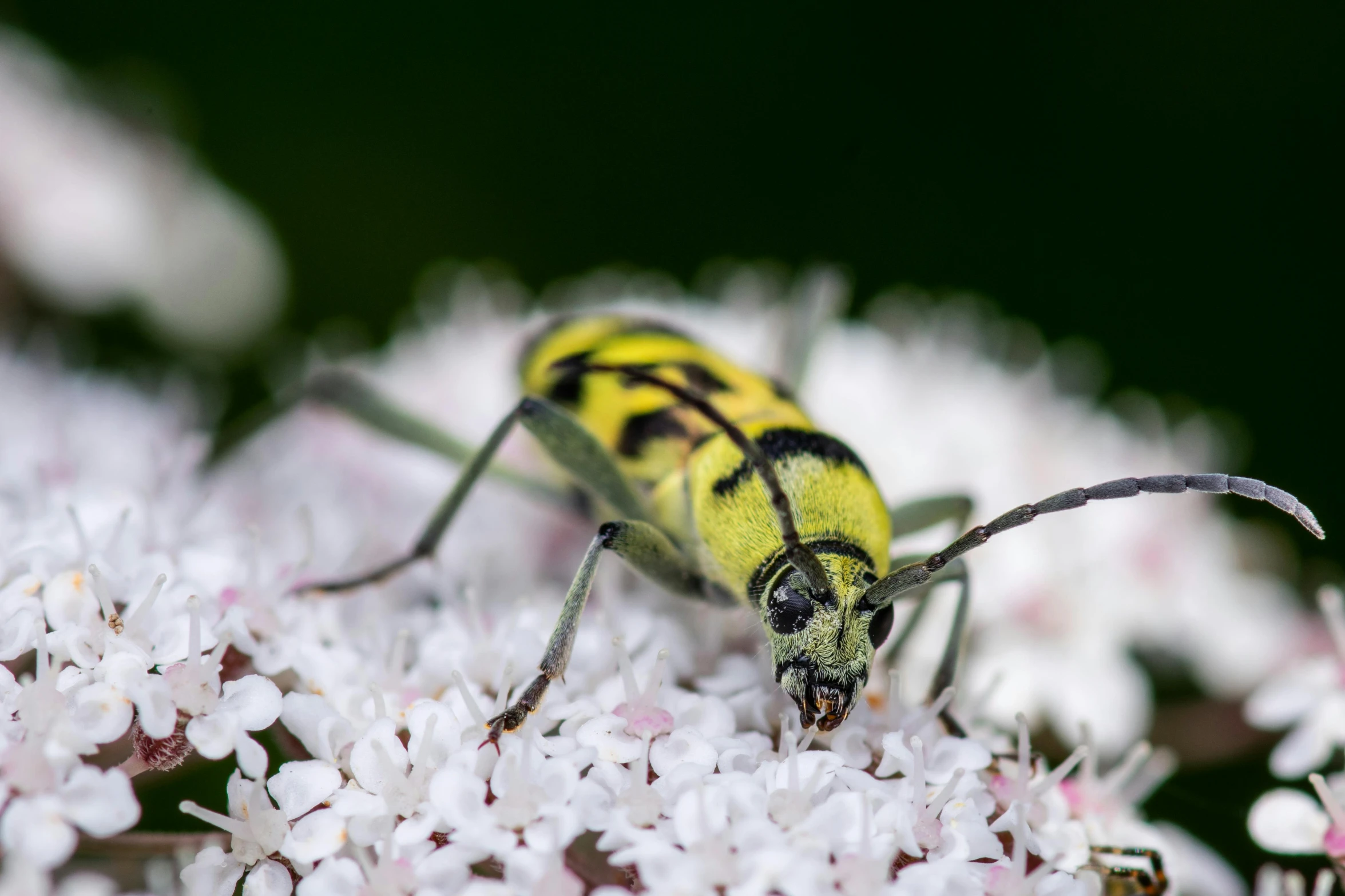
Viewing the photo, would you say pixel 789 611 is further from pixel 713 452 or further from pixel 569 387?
pixel 569 387

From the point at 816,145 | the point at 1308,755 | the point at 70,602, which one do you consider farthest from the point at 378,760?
the point at 816,145

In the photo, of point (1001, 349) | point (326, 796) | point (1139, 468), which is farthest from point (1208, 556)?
point (326, 796)

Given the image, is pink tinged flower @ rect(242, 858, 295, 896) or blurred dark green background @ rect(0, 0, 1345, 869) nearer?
pink tinged flower @ rect(242, 858, 295, 896)


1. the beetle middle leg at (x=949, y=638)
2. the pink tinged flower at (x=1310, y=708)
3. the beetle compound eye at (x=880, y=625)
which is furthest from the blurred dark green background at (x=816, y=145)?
the beetle compound eye at (x=880, y=625)

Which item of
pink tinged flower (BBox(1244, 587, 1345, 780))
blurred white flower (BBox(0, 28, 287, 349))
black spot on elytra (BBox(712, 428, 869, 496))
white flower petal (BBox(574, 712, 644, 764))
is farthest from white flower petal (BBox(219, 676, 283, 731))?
blurred white flower (BBox(0, 28, 287, 349))

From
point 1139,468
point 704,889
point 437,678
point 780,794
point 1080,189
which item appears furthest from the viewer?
point 1080,189

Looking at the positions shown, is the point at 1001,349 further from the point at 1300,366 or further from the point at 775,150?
the point at 775,150

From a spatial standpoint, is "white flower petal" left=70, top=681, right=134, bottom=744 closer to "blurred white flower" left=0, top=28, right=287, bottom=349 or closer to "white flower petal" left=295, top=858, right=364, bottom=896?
"white flower petal" left=295, top=858, right=364, bottom=896
